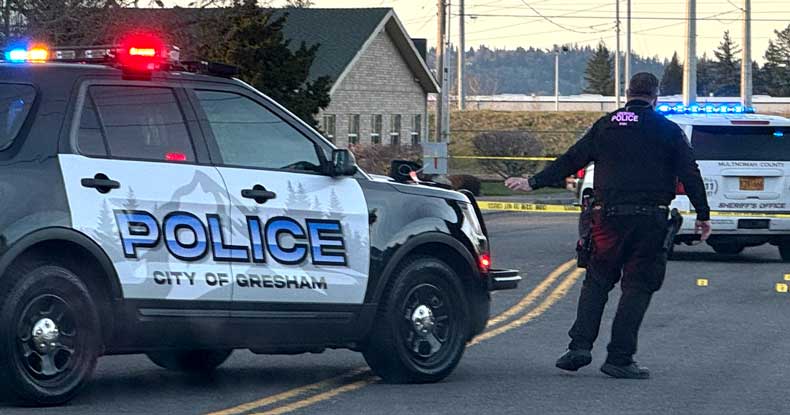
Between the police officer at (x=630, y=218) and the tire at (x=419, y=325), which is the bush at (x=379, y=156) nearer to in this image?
the police officer at (x=630, y=218)

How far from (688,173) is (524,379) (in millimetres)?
1680

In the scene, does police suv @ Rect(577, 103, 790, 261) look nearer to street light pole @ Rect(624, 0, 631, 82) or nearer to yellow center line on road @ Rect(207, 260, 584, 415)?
yellow center line on road @ Rect(207, 260, 584, 415)

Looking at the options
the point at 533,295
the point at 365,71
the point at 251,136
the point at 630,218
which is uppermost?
the point at 365,71

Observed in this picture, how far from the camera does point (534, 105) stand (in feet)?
383

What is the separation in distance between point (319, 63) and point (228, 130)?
137 ft

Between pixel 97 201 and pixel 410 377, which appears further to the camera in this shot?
pixel 410 377

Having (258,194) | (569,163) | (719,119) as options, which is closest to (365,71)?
(719,119)

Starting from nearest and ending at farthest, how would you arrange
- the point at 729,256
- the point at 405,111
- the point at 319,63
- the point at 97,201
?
1. the point at 97,201
2. the point at 729,256
3. the point at 319,63
4. the point at 405,111

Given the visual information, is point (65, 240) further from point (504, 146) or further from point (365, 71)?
point (504, 146)

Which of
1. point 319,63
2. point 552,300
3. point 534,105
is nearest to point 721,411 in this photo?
point 552,300

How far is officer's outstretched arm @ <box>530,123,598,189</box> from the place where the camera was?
10.4 metres

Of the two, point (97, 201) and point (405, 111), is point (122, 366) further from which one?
point (405, 111)

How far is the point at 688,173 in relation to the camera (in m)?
10.2

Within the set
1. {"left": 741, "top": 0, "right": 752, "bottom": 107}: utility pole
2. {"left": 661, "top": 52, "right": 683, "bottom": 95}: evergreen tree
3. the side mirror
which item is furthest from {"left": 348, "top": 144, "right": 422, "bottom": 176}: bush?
{"left": 661, "top": 52, "right": 683, "bottom": 95}: evergreen tree
